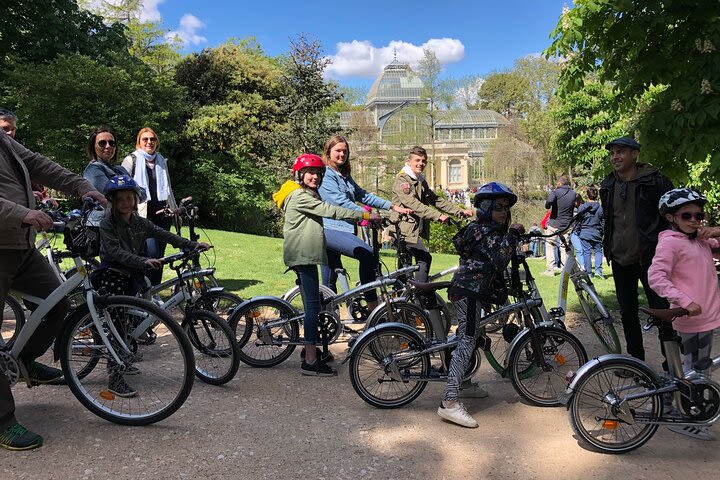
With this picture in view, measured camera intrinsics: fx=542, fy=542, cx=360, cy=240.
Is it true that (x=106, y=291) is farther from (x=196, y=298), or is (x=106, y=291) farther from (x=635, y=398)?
(x=635, y=398)

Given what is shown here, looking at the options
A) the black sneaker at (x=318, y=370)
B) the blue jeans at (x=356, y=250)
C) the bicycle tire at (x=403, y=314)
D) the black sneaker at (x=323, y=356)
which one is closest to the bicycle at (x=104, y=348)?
the black sneaker at (x=318, y=370)

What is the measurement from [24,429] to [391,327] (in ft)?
7.92

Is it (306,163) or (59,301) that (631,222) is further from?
(59,301)

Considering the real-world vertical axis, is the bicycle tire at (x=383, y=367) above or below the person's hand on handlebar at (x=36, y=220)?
below

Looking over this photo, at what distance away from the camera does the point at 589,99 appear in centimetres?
2770

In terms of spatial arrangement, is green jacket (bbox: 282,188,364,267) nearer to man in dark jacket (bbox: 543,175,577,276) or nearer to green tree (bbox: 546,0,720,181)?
green tree (bbox: 546,0,720,181)

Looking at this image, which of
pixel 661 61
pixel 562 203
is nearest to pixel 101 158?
pixel 661 61

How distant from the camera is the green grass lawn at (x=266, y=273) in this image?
8.51 m

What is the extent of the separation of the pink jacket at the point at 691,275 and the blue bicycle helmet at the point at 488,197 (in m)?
1.01

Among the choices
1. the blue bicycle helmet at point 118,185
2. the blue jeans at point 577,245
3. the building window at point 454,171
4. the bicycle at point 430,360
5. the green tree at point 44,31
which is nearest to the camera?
the bicycle at point 430,360

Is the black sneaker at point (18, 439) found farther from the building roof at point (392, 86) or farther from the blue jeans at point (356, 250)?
the building roof at point (392, 86)

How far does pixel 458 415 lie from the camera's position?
3.67 m

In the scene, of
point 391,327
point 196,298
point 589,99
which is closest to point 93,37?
point 196,298

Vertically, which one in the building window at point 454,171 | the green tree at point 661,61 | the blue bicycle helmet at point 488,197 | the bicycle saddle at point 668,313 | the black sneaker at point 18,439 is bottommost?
the black sneaker at point 18,439
